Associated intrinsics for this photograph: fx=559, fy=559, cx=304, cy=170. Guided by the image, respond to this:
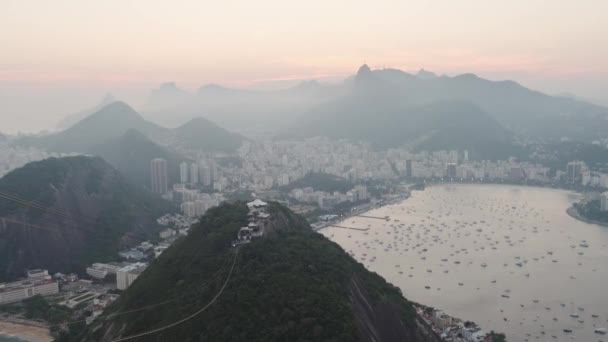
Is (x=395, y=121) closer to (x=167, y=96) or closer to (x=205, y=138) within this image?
(x=205, y=138)

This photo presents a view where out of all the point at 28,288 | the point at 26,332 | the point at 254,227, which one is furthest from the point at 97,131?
the point at 254,227

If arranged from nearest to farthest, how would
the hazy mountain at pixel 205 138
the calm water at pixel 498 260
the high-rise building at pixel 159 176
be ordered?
the calm water at pixel 498 260, the high-rise building at pixel 159 176, the hazy mountain at pixel 205 138

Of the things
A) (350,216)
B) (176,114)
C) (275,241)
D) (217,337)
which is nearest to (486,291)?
(275,241)

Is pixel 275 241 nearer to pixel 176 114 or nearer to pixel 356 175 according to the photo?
pixel 356 175

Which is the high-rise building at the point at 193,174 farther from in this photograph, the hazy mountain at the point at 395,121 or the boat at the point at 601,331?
the boat at the point at 601,331

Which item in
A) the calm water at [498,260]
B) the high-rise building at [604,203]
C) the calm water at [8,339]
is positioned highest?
the high-rise building at [604,203]

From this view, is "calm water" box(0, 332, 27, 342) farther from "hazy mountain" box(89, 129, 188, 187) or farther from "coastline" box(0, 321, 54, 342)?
"hazy mountain" box(89, 129, 188, 187)

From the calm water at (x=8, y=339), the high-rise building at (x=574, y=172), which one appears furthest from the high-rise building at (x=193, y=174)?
Result: the high-rise building at (x=574, y=172)
